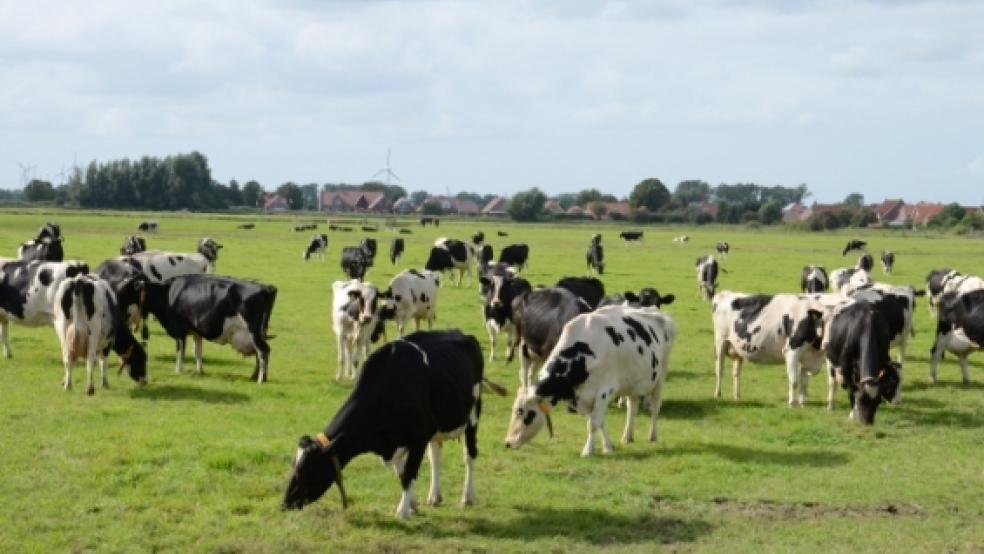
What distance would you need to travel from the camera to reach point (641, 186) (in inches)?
6575

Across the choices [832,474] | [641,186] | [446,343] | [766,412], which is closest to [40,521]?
[446,343]

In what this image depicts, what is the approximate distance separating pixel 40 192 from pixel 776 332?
16492 cm

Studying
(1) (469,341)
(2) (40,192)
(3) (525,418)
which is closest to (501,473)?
(3) (525,418)

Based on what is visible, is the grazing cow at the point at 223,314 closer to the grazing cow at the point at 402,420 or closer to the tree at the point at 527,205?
the grazing cow at the point at 402,420

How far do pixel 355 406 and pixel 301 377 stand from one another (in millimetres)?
9418

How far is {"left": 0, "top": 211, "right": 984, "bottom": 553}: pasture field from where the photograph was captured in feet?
34.2

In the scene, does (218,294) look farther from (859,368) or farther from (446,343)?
(859,368)

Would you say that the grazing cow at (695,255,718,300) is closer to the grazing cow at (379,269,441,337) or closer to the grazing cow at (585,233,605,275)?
the grazing cow at (585,233,605,275)

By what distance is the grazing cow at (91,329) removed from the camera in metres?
17.2

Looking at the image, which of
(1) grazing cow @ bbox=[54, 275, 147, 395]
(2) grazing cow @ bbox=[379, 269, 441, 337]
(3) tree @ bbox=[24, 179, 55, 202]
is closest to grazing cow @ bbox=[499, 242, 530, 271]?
(2) grazing cow @ bbox=[379, 269, 441, 337]

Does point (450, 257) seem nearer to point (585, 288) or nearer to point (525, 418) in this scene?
point (585, 288)

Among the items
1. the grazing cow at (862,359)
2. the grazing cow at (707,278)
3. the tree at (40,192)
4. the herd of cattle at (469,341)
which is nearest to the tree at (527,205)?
the tree at (40,192)

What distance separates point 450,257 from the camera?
4153 cm

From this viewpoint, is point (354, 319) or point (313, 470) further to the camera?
point (354, 319)
